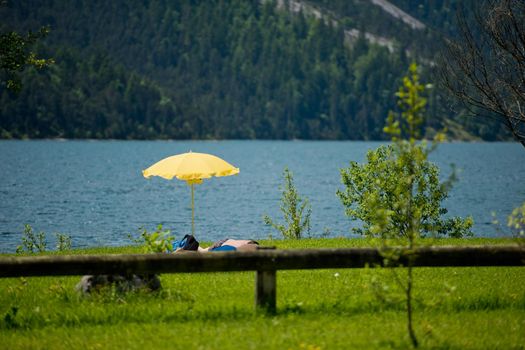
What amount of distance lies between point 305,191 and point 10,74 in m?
71.6

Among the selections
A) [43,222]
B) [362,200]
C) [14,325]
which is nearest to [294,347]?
[14,325]

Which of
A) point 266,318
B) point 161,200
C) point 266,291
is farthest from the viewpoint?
point 161,200

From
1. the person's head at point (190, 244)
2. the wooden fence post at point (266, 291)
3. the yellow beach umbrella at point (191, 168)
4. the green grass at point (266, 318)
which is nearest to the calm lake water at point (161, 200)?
the yellow beach umbrella at point (191, 168)

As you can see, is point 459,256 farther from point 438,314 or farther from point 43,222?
point 43,222

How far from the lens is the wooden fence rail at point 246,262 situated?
33.3 feet

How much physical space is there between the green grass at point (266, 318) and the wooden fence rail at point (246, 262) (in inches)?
14.7

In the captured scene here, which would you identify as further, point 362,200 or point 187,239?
point 362,200

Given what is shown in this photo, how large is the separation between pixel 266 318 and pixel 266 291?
48 centimetres

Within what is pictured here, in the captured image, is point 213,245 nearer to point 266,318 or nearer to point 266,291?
point 266,291

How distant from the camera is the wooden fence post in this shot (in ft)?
34.7

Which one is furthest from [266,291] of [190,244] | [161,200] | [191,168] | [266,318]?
[161,200]

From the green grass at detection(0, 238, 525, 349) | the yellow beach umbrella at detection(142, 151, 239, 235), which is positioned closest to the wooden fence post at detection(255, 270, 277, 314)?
the green grass at detection(0, 238, 525, 349)

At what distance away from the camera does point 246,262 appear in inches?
407

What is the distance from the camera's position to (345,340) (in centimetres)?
923
